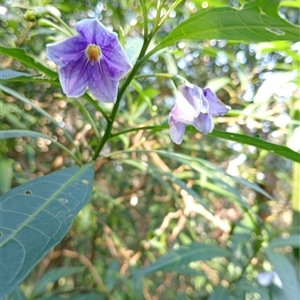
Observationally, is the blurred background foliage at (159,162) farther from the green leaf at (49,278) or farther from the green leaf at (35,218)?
the green leaf at (35,218)

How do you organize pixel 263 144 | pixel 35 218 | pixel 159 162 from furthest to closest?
pixel 159 162 < pixel 263 144 < pixel 35 218

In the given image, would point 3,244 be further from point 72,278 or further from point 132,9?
point 72,278

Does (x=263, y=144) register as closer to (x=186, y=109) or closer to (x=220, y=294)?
(x=186, y=109)

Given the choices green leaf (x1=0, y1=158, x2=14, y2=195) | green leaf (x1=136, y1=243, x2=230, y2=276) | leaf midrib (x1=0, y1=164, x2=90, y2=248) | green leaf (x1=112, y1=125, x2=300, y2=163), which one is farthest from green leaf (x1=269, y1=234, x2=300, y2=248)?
green leaf (x1=0, y1=158, x2=14, y2=195)

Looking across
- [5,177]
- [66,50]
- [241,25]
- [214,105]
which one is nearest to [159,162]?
[5,177]

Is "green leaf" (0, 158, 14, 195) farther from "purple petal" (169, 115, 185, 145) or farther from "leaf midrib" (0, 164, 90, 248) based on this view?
"purple petal" (169, 115, 185, 145)

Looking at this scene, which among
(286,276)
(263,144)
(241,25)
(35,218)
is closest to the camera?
(35,218)

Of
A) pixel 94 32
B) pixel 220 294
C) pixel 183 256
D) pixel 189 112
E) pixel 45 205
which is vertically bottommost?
pixel 220 294
